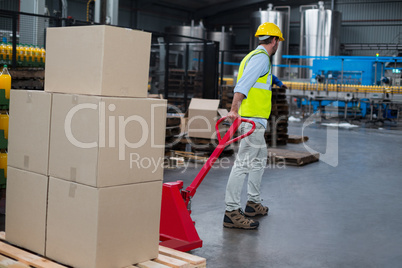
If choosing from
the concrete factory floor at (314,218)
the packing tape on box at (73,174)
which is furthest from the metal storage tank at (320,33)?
the packing tape on box at (73,174)

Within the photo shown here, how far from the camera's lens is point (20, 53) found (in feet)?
27.3

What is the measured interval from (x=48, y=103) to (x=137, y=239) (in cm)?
107

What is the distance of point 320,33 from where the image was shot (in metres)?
23.9

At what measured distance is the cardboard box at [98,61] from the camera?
9.48 ft

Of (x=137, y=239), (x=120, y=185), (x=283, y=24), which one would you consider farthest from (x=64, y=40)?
(x=283, y=24)

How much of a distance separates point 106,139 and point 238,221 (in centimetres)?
205

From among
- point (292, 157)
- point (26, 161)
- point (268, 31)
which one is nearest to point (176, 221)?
point (26, 161)

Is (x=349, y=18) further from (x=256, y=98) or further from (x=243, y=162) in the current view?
(x=243, y=162)

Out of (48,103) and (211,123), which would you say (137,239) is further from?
(211,123)

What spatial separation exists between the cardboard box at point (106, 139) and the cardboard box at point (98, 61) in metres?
0.10

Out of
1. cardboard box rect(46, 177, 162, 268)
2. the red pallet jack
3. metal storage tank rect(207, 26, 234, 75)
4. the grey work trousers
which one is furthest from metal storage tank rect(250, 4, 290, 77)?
cardboard box rect(46, 177, 162, 268)

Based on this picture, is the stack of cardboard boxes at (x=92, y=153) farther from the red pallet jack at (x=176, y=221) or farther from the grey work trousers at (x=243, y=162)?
the grey work trousers at (x=243, y=162)

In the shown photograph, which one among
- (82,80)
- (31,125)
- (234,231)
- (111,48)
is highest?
(111,48)

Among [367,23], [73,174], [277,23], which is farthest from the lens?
[367,23]
